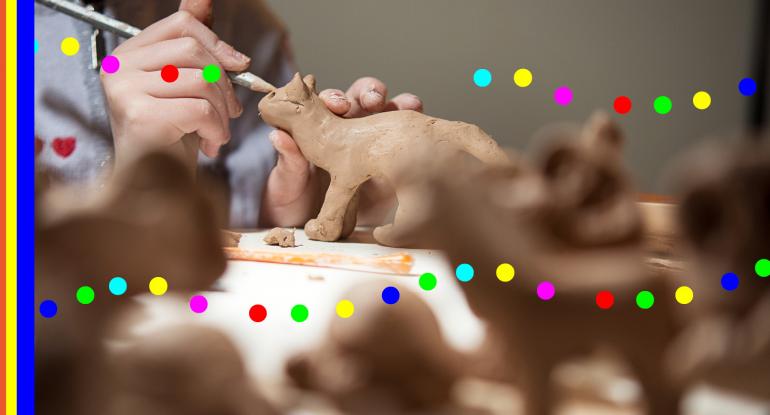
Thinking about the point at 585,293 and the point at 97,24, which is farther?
the point at 97,24

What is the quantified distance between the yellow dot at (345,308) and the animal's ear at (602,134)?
0.33 feet

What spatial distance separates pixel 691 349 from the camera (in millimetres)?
Result: 177

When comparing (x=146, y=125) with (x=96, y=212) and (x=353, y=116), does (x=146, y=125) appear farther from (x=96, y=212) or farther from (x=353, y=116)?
(x=353, y=116)

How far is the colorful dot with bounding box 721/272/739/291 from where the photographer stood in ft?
0.55

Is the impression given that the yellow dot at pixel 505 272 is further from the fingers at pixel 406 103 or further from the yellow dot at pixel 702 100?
the fingers at pixel 406 103

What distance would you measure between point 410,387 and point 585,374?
0.20 ft

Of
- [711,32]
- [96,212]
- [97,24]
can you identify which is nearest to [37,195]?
[96,212]

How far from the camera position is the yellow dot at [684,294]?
6.9 inches

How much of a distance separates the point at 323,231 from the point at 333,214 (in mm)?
18

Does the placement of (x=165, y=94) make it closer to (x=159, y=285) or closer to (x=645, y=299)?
(x=159, y=285)

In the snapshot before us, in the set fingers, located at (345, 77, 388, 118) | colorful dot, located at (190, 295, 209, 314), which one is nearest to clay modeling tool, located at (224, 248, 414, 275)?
colorful dot, located at (190, 295, 209, 314)

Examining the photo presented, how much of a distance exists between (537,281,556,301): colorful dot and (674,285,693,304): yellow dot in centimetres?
4

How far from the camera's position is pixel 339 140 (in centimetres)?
43

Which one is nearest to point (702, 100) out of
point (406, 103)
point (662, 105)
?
point (662, 105)
